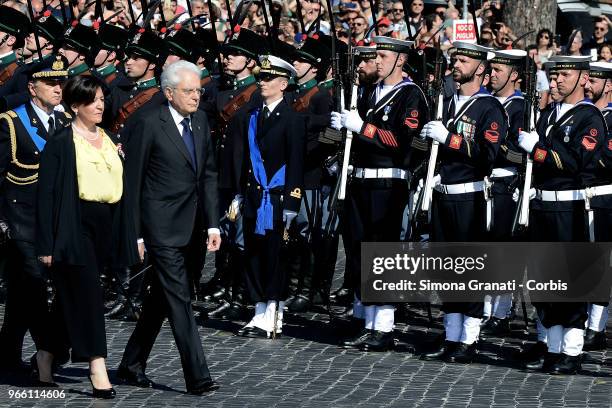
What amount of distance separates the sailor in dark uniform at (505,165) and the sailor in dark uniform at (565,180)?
0.52m

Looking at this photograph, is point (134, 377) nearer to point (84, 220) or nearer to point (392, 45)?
point (84, 220)

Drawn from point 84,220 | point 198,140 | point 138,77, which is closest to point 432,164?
point 198,140

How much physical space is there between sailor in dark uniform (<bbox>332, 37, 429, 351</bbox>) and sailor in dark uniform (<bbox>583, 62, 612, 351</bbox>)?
49.0 inches

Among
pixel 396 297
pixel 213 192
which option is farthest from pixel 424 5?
pixel 213 192

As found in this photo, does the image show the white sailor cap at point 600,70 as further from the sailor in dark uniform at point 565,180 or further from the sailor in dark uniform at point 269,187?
the sailor in dark uniform at point 269,187

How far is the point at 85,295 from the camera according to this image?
975 centimetres

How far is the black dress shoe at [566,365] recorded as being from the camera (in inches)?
436

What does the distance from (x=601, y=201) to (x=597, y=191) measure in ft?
0.24

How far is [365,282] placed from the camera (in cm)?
1209

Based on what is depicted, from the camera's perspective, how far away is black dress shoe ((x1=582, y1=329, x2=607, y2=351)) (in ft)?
40.0

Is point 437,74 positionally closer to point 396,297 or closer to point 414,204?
point 414,204

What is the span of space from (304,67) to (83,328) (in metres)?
4.96

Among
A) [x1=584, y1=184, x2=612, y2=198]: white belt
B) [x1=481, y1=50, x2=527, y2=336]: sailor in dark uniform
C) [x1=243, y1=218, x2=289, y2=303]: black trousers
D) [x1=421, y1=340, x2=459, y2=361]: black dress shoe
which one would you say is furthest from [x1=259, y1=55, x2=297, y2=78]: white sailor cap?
[x1=584, y1=184, x2=612, y2=198]: white belt

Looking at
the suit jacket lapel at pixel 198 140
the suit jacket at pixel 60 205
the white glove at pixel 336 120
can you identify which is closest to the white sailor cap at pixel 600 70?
the white glove at pixel 336 120
